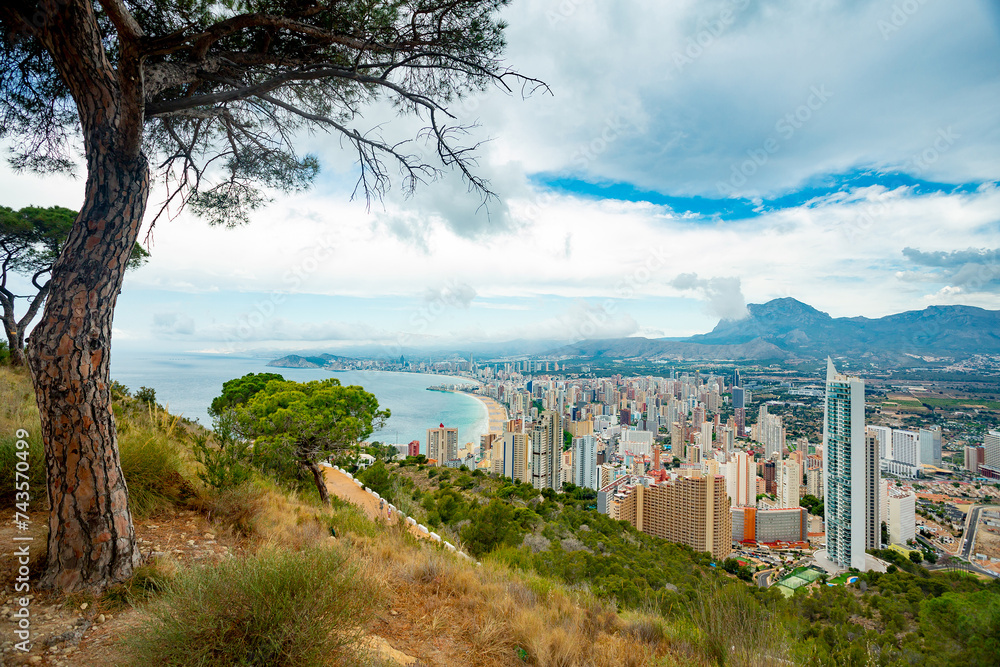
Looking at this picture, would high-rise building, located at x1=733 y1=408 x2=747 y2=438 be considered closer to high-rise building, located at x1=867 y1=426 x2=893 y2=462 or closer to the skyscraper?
high-rise building, located at x1=867 y1=426 x2=893 y2=462

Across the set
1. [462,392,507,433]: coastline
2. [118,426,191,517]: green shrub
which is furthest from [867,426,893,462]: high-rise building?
[118,426,191,517]: green shrub

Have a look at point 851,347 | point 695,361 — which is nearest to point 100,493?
point 851,347

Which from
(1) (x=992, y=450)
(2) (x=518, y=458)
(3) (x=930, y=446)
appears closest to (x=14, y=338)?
(2) (x=518, y=458)

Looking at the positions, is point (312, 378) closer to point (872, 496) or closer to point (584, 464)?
point (584, 464)

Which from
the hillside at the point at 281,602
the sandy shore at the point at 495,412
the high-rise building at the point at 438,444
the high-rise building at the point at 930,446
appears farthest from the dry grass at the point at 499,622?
the sandy shore at the point at 495,412

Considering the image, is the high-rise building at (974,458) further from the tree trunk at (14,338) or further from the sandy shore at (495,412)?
the tree trunk at (14,338)

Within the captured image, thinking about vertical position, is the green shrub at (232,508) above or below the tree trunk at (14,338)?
below

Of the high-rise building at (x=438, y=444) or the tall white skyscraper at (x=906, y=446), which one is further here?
the high-rise building at (x=438, y=444)
